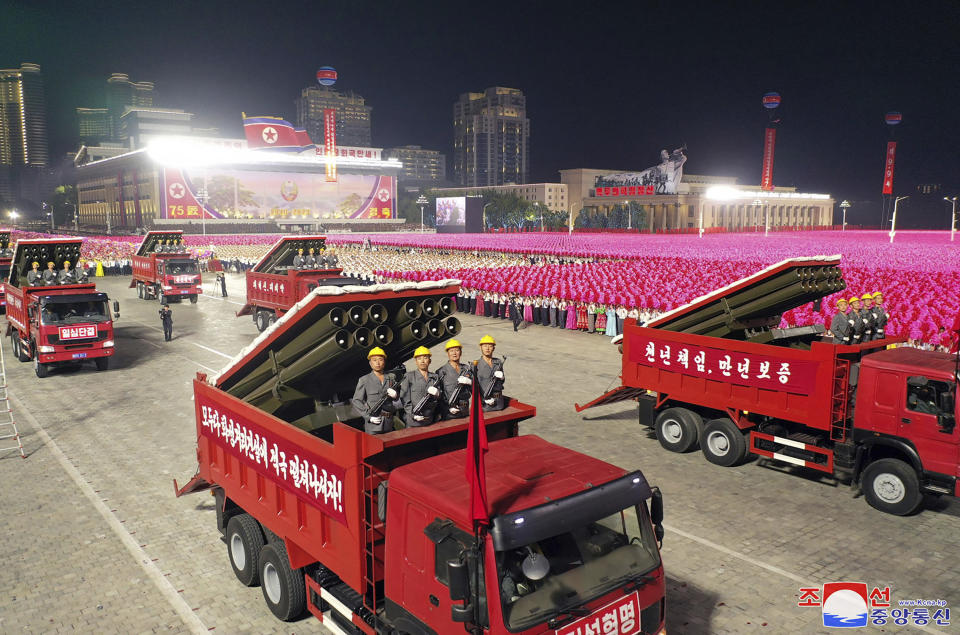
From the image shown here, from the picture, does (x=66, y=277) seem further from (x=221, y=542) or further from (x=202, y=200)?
(x=202, y=200)

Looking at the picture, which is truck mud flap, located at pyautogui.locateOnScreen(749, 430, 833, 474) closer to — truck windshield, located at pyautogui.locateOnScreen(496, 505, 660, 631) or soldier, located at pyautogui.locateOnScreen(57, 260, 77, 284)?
truck windshield, located at pyautogui.locateOnScreen(496, 505, 660, 631)

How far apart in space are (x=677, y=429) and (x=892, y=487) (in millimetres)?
3909

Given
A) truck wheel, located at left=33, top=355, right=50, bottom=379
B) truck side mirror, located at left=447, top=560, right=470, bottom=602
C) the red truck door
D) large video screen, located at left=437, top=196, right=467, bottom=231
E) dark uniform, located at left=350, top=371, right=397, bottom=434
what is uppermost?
large video screen, located at left=437, top=196, right=467, bottom=231

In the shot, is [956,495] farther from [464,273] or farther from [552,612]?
[464,273]

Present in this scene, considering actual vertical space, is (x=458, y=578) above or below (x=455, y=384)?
below

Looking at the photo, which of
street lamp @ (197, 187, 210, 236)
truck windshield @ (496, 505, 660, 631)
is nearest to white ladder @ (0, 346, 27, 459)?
truck windshield @ (496, 505, 660, 631)

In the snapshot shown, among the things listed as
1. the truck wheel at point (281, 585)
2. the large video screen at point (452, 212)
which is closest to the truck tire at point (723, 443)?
the truck wheel at point (281, 585)

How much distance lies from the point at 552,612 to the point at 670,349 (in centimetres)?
927

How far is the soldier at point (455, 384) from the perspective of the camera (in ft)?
23.3

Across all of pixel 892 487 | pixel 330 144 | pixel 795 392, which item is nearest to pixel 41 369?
pixel 795 392

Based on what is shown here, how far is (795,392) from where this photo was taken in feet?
36.1

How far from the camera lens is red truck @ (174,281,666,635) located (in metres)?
4.55

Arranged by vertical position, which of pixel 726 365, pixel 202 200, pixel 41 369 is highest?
pixel 202 200

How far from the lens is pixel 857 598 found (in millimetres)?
7891
